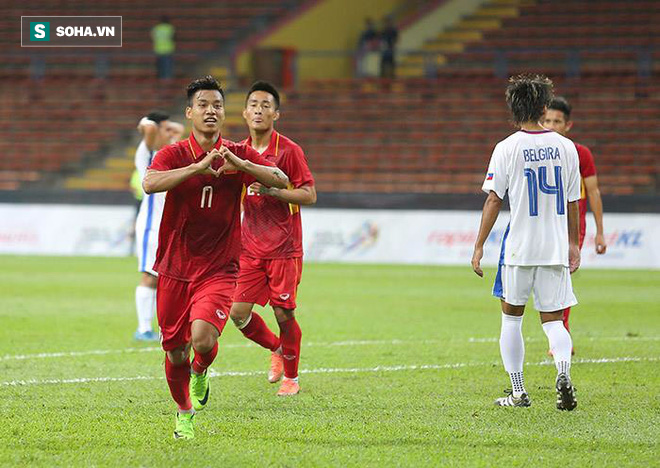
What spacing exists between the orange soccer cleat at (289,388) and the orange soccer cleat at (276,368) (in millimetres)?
457

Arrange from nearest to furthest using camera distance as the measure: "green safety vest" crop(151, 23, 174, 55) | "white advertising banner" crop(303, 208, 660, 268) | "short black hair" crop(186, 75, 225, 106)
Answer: "short black hair" crop(186, 75, 225, 106)
"white advertising banner" crop(303, 208, 660, 268)
"green safety vest" crop(151, 23, 174, 55)

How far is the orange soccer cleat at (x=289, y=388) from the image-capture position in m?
7.98

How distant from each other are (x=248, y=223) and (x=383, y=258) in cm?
1290

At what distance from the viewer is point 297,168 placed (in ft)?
26.9

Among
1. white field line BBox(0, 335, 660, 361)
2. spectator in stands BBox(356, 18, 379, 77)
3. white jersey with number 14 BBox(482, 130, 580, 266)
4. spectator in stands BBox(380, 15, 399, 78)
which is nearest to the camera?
white jersey with number 14 BBox(482, 130, 580, 266)

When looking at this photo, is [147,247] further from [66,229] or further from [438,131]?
[438,131]

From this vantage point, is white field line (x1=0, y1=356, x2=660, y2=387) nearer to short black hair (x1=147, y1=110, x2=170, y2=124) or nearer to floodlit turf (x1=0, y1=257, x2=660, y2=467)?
floodlit turf (x1=0, y1=257, x2=660, y2=467)

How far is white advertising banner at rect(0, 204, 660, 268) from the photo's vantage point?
65.6 feet

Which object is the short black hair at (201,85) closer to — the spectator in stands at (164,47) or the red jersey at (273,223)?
the red jersey at (273,223)

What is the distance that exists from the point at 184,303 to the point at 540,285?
2.33 meters

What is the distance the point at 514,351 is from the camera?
7434mm

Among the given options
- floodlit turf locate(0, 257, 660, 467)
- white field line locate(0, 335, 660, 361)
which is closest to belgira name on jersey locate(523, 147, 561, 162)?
floodlit turf locate(0, 257, 660, 467)

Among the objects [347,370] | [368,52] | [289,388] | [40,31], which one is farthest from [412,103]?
[289,388]

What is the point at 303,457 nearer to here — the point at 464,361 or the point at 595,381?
the point at 595,381
